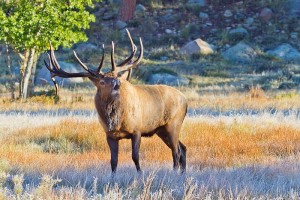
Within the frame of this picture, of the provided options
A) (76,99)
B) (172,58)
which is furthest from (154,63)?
(76,99)

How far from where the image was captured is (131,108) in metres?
7.48

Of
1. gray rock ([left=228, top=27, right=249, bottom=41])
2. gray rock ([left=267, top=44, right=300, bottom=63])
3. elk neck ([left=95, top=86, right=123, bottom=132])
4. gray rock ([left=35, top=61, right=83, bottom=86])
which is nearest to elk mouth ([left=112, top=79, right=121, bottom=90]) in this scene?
elk neck ([left=95, top=86, right=123, bottom=132])

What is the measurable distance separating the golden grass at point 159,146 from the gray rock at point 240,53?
2109 cm

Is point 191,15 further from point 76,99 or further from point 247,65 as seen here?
point 76,99

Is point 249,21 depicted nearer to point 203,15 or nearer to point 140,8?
point 203,15

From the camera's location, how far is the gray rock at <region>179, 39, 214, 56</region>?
114ft

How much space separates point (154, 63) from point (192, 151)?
899 inches

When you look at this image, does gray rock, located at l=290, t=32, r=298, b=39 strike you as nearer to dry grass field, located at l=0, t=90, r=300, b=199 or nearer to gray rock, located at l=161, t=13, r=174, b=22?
gray rock, located at l=161, t=13, r=174, b=22

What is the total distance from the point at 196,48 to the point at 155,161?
1029 inches

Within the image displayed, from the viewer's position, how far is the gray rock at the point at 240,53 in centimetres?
3338

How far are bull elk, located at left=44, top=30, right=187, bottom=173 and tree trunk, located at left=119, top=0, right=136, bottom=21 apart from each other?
33.4m

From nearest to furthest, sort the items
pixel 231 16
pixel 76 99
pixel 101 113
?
pixel 101 113, pixel 76 99, pixel 231 16

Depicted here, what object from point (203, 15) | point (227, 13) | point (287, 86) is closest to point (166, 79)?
point (287, 86)

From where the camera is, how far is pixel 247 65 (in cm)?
3231
